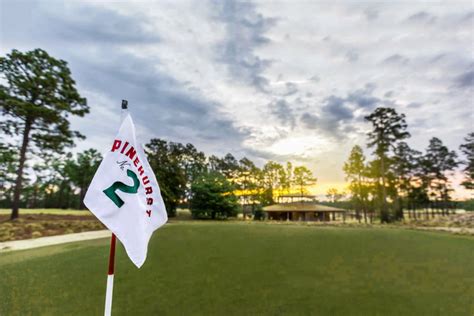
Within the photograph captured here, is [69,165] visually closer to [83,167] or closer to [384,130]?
[83,167]

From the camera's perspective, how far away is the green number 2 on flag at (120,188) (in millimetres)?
2182

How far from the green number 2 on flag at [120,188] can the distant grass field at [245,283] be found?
6.41 feet

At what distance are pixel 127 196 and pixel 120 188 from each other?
0.09m

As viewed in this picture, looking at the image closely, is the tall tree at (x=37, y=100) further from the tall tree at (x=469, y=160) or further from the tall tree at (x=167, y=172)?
the tall tree at (x=469, y=160)

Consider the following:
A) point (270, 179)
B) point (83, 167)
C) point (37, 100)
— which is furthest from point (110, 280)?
point (83, 167)

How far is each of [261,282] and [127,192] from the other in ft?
10.5

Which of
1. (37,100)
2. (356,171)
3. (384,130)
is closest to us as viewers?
(37,100)

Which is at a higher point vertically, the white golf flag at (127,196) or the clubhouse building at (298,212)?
the white golf flag at (127,196)

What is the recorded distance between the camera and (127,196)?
88.0 inches

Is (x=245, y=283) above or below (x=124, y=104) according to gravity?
below

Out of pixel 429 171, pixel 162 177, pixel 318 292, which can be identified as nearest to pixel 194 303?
pixel 318 292

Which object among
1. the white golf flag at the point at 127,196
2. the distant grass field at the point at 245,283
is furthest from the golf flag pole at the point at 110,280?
the distant grass field at the point at 245,283

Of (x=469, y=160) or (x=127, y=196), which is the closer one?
(x=127, y=196)

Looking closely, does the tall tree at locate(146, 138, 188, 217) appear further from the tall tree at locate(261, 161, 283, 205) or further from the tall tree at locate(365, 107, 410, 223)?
the tall tree at locate(365, 107, 410, 223)
